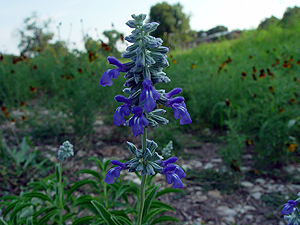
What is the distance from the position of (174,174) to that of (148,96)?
1.58 feet

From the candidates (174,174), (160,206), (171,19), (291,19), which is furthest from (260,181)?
(171,19)

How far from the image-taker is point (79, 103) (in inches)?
161

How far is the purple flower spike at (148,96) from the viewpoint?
3.66 feet

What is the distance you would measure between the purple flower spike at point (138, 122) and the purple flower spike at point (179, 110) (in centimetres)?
19

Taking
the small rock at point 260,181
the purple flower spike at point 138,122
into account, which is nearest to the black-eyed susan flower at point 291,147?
the small rock at point 260,181

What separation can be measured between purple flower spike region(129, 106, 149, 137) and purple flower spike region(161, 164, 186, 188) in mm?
300

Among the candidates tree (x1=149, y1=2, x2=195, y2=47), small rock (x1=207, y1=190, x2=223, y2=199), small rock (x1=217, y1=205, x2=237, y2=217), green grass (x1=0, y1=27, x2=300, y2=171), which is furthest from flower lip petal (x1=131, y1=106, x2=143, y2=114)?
tree (x1=149, y1=2, x2=195, y2=47)

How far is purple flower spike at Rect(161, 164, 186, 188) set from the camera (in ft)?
4.24

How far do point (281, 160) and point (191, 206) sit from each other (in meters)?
1.52

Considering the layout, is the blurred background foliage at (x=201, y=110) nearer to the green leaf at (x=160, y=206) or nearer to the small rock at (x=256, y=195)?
the small rock at (x=256, y=195)

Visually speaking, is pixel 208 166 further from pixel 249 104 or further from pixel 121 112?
pixel 121 112

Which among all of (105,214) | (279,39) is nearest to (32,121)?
(105,214)

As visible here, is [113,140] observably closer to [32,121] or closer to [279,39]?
[32,121]

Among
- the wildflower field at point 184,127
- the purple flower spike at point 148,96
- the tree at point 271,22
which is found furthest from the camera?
the tree at point 271,22
